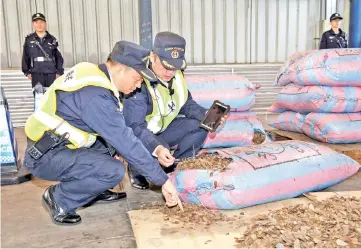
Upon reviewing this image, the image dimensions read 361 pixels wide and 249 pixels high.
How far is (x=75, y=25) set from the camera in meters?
6.98

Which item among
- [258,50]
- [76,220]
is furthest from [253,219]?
[258,50]

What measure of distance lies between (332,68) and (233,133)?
112 centimetres

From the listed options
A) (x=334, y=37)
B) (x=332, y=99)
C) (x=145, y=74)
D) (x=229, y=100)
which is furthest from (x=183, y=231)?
(x=334, y=37)

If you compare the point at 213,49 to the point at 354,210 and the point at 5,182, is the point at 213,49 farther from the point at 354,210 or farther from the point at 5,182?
the point at 354,210

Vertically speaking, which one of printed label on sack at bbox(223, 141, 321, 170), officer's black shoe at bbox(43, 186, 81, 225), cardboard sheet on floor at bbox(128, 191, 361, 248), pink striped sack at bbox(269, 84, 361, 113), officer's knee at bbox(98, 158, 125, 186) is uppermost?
pink striped sack at bbox(269, 84, 361, 113)

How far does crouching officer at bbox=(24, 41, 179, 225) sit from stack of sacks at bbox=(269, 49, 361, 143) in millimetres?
2229

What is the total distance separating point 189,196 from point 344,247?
3.20 ft

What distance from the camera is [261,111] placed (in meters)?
7.57

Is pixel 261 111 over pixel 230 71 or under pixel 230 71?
under

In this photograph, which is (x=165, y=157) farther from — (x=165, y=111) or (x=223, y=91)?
(x=223, y=91)

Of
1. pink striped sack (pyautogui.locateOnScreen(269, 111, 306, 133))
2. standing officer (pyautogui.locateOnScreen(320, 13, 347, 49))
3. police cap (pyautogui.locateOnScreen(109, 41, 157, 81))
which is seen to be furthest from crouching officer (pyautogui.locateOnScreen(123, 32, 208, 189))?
standing officer (pyautogui.locateOnScreen(320, 13, 347, 49))

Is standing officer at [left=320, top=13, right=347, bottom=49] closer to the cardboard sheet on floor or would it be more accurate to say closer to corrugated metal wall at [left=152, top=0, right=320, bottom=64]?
corrugated metal wall at [left=152, top=0, right=320, bottom=64]

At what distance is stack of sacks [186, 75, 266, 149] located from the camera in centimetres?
380

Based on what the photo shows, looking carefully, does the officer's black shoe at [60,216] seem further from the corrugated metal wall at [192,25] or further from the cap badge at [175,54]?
the corrugated metal wall at [192,25]
